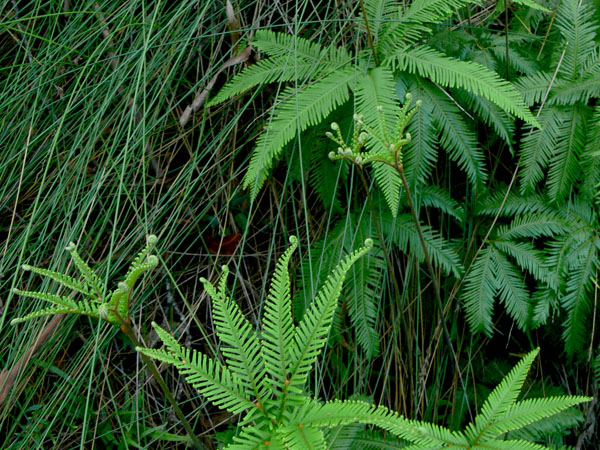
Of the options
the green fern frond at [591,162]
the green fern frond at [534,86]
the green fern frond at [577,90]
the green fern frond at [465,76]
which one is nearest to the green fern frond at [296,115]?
the green fern frond at [465,76]

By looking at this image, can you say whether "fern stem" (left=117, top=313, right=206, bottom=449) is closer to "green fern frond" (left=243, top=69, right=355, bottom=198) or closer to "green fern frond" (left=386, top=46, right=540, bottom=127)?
"green fern frond" (left=243, top=69, right=355, bottom=198)

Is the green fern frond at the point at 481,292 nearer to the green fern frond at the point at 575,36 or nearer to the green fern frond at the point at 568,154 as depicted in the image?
the green fern frond at the point at 568,154

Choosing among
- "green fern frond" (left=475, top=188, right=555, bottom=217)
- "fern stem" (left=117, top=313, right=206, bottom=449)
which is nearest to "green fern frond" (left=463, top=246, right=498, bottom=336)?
"green fern frond" (left=475, top=188, right=555, bottom=217)

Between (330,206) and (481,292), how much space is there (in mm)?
637

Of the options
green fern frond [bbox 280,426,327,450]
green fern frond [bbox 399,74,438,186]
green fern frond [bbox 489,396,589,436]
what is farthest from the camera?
green fern frond [bbox 399,74,438,186]

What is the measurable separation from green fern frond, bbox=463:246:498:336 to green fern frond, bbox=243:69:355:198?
796 mm

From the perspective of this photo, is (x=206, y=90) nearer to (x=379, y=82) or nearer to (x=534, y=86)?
(x=379, y=82)

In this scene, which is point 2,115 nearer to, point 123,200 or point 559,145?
point 123,200

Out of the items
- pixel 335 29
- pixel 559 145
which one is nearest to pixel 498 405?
pixel 559 145

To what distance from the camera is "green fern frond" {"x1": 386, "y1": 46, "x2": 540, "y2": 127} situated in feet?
6.00

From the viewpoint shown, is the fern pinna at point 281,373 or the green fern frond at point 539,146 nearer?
the fern pinna at point 281,373

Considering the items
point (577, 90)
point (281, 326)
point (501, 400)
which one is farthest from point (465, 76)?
point (281, 326)

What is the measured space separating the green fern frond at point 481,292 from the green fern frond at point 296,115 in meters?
0.80

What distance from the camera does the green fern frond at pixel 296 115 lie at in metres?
1.94
